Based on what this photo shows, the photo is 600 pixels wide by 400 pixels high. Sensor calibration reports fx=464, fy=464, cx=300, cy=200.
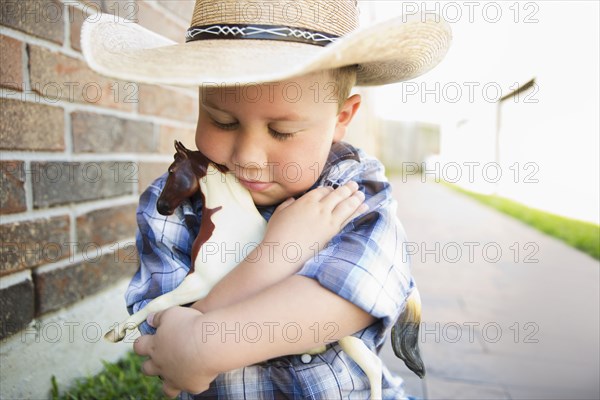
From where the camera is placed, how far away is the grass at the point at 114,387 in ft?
5.08

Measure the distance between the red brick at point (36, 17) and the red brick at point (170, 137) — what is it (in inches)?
24.5

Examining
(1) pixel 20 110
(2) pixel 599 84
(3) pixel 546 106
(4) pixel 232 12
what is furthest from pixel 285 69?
(3) pixel 546 106

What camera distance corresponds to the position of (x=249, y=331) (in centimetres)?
83

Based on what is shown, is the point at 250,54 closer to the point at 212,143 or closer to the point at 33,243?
the point at 212,143

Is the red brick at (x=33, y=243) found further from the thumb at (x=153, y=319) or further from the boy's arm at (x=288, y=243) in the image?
the boy's arm at (x=288, y=243)

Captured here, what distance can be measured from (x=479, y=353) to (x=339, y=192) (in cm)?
145

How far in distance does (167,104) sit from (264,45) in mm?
1200

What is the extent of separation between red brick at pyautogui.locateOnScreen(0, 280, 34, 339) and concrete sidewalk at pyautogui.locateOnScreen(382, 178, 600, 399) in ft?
4.44

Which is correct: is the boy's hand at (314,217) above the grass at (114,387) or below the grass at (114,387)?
above

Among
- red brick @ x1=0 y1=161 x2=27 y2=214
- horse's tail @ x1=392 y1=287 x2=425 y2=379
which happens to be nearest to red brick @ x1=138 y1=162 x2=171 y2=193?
red brick @ x1=0 y1=161 x2=27 y2=214

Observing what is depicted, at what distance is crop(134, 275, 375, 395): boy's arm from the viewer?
826 mm

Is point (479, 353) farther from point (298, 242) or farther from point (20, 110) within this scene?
point (20, 110)

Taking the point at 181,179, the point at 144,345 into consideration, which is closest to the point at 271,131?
the point at 181,179

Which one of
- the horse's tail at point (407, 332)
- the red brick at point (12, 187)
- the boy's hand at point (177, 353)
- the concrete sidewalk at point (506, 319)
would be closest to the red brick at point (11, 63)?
the red brick at point (12, 187)
